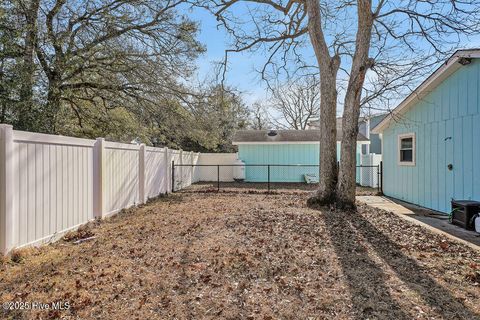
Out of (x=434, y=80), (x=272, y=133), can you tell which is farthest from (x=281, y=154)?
(x=434, y=80)

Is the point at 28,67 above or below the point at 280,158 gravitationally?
above

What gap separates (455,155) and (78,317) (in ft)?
25.2

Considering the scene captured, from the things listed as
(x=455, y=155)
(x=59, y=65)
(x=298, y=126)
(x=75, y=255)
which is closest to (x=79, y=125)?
(x=59, y=65)

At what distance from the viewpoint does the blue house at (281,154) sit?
16.5 metres

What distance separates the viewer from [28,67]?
724 cm

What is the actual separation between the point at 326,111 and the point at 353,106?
896 mm

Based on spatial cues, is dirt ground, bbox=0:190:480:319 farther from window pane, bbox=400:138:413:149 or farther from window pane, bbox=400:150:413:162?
window pane, bbox=400:138:413:149

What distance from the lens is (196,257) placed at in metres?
4.04

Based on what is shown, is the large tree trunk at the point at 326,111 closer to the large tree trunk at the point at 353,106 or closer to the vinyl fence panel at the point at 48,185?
the large tree trunk at the point at 353,106

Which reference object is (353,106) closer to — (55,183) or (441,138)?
(441,138)

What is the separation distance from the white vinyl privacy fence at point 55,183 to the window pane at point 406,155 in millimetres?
8004

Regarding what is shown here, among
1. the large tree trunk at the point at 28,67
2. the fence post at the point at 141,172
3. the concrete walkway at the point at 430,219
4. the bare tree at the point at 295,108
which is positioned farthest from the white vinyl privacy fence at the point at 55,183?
the bare tree at the point at 295,108

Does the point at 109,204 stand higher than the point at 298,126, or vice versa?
the point at 298,126

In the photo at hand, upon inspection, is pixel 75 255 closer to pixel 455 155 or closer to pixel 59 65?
pixel 59 65
